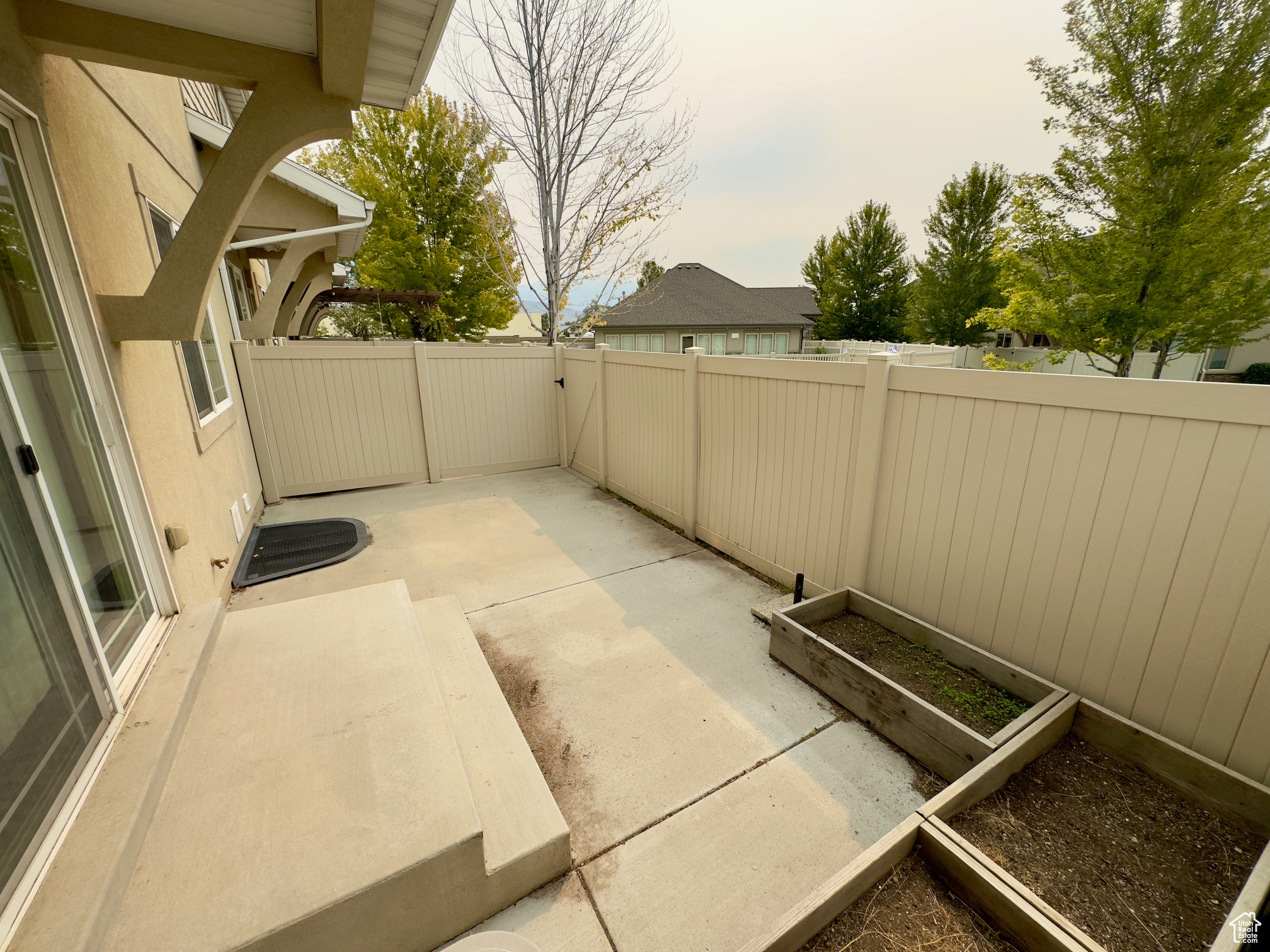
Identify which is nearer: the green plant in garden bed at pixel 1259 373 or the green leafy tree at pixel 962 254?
the green plant in garden bed at pixel 1259 373

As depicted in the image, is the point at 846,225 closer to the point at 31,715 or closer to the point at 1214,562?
the point at 1214,562

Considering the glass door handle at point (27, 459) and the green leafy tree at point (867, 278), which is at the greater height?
the green leafy tree at point (867, 278)

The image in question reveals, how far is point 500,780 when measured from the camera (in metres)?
1.94

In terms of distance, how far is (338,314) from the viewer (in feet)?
75.8

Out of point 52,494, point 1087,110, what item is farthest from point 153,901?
point 1087,110

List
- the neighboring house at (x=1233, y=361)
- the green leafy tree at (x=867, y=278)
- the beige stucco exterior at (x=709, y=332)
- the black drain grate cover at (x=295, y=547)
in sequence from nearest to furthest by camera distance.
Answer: the black drain grate cover at (x=295, y=547) < the neighboring house at (x=1233, y=361) < the beige stucco exterior at (x=709, y=332) < the green leafy tree at (x=867, y=278)

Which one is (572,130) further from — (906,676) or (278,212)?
(906,676)

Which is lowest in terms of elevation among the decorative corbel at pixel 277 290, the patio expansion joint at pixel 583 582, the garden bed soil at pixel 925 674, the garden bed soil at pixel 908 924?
the patio expansion joint at pixel 583 582

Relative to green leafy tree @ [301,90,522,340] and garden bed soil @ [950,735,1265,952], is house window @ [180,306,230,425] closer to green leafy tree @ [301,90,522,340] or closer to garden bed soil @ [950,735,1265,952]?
garden bed soil @ [950,735,1265,952]

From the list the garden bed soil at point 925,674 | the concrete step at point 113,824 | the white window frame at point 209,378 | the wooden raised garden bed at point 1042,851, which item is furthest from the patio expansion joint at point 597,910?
the white window frame at point 209,378

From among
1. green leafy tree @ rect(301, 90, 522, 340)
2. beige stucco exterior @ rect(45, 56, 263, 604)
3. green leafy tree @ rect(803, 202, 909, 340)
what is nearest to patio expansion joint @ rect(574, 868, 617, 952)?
beige stucco exterior @ rect(45, 56, 263, 604)

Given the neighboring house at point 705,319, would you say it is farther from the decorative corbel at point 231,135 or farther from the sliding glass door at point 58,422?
the sliding glass door at point 58,422

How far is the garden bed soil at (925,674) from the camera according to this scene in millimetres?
2240

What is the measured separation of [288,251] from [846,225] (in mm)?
24400
